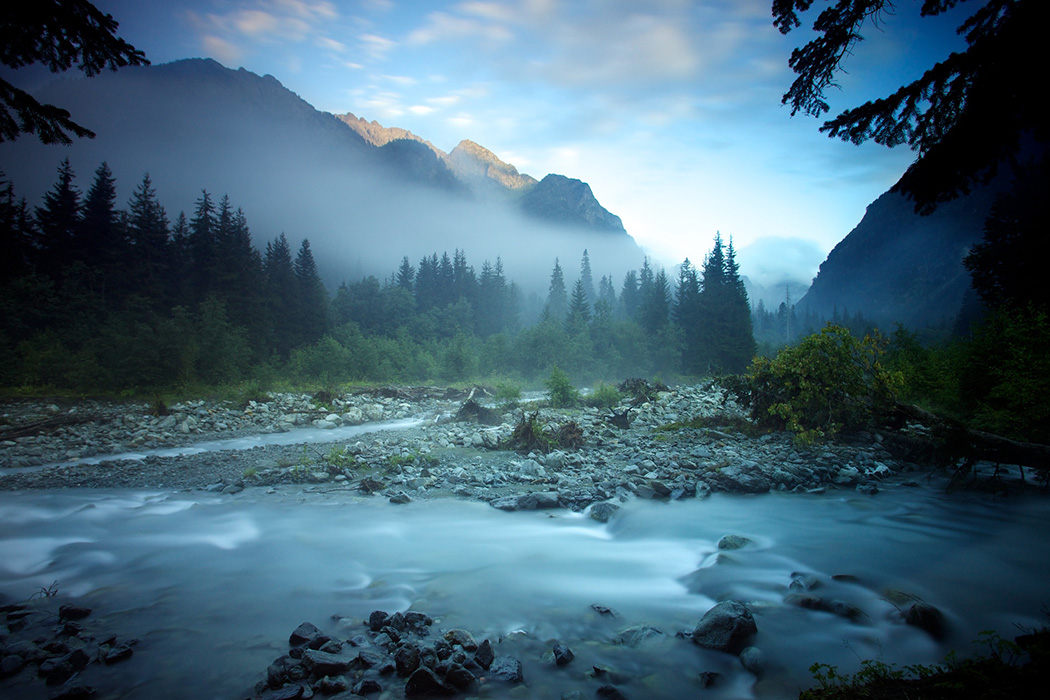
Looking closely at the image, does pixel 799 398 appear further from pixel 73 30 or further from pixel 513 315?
pixel 513 315

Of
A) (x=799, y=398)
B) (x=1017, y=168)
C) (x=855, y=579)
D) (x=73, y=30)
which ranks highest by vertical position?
Answer: (x=73, y=30)

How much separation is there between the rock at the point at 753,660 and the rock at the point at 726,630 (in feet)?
0.41

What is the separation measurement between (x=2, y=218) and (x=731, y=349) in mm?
68695

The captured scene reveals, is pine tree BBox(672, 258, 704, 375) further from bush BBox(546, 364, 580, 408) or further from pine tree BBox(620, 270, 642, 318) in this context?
bush BBox(546, 364, 580, 408)

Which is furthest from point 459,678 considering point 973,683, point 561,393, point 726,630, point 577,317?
point 577,317

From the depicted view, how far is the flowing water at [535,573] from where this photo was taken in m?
3.62

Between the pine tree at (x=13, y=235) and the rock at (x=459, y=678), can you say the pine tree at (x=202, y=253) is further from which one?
the rock at (x=459, y=678)

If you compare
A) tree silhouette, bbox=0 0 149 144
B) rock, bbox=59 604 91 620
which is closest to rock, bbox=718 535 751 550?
rock, bbox=59 604 91 620

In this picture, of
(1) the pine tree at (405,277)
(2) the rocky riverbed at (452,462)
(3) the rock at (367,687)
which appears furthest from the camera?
(1) the pine tree at (405,277)

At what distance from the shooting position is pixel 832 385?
11172mm

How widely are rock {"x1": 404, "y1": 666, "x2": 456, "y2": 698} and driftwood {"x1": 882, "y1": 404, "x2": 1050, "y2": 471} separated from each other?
1011cm

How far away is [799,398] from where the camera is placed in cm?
1153

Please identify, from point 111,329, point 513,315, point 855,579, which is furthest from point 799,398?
point 513,315

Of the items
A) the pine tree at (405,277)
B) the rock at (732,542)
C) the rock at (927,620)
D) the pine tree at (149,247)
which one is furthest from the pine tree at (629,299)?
the rock at (927,620)
